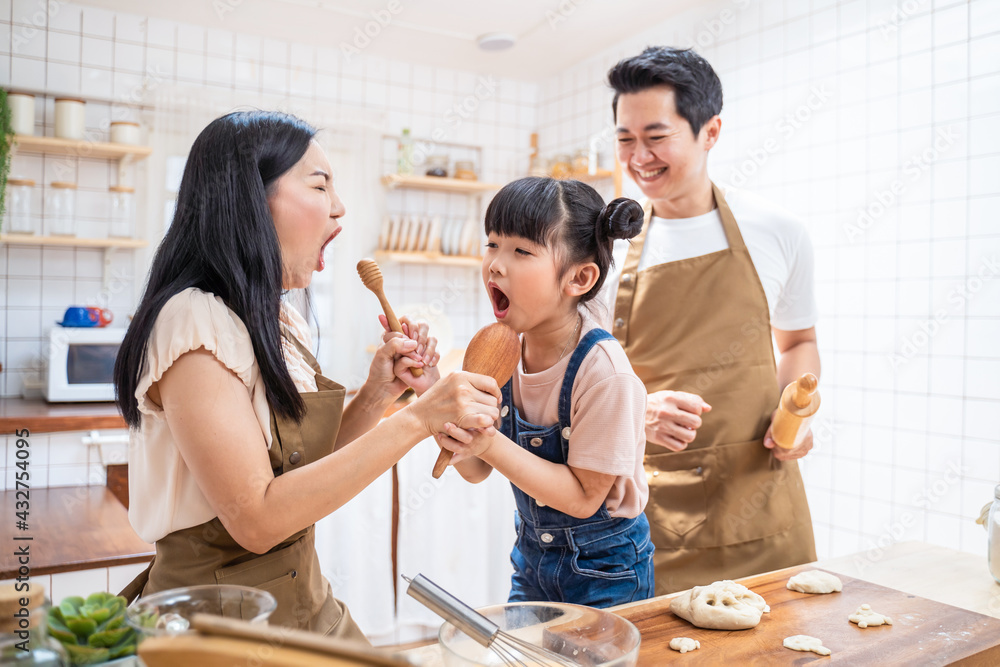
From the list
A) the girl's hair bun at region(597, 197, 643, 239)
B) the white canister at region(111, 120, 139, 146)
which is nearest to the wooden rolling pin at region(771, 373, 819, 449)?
the girl's hair bun at region(597, 197, 643, 239)

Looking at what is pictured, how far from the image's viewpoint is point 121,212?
3486 millimetres

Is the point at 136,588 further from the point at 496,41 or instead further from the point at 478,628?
the point at 496,41

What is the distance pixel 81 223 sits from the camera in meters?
3.44

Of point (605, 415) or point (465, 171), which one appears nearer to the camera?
point (605, 415)

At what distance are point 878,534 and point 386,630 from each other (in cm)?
185

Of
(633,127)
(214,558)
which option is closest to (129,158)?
(633,127)

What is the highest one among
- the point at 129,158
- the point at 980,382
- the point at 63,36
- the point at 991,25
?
the point at 63,36

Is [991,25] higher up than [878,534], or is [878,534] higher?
[991,25]

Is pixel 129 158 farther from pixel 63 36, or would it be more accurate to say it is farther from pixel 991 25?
pixel 991 25

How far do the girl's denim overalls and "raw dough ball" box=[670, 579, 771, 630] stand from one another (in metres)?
0.10

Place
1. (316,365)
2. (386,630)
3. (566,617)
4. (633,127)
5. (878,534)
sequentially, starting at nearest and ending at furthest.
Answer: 1. (566,617)
2. (316,365)
3. (633,127)
4. (878,534)
5. (386,630)

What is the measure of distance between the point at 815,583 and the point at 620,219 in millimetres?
592

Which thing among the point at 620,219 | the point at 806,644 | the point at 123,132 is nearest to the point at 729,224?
the point at 620,219

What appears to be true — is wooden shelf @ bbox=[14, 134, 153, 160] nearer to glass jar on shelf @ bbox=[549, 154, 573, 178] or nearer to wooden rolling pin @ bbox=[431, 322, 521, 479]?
glass jar on shelf @ bbox=[549, 154, 573, 178]
